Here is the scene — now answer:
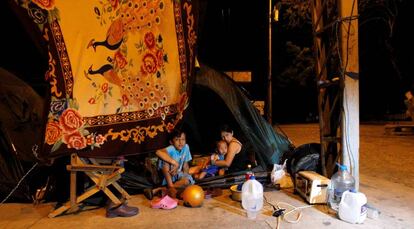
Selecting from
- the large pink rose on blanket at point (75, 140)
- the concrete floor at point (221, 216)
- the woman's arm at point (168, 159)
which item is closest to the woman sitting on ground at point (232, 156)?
the concrete floor at point (221, 216)

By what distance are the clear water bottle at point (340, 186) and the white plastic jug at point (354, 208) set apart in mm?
355

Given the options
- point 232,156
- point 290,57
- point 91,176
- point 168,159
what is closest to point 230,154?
point 232,156

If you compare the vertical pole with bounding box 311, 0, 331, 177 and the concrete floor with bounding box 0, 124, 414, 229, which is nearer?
the concrete floor with bounding box 0, 124, 414, 229

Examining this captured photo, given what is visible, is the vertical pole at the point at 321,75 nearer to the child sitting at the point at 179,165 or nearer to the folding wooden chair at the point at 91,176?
the child sitting at the point at 179,165

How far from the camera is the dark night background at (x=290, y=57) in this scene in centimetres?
1619

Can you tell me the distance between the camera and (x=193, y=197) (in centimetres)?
425

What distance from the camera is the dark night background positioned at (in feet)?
53.1

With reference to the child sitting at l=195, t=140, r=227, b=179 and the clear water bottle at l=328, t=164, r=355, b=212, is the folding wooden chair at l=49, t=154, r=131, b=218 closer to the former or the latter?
the child sitting at l=195, t=140, r=227, b=179

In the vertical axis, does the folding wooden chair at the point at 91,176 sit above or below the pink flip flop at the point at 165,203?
above

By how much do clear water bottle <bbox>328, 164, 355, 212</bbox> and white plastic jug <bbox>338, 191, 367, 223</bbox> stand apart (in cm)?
36

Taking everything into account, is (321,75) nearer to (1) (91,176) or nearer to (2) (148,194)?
(2) (148,194)

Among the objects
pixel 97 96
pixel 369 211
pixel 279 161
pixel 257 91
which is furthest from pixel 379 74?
pixel 97 96

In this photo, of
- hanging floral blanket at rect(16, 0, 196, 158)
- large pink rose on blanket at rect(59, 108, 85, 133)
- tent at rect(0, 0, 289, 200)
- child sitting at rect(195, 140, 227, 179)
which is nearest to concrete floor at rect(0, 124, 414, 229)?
child sitting at rect(195, 140, 227, 179)

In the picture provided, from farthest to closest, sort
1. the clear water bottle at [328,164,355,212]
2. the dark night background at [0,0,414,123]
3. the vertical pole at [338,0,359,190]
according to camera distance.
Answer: the dark night background at [0,0,414,123], the vertical pole at [338,0,359,190], the clear water bottle at [328,164,355,212]
